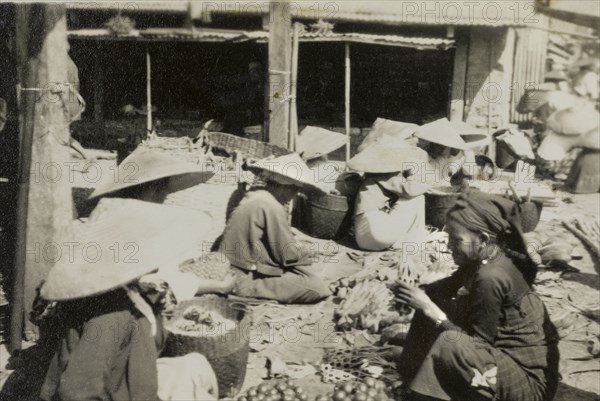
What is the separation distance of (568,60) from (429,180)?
35.0 feet

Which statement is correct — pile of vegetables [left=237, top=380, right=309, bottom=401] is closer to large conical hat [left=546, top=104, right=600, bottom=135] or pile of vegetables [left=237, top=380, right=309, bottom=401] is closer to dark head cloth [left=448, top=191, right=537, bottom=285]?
dark head cloth [left=448, top=191, right=537, bottom=285]

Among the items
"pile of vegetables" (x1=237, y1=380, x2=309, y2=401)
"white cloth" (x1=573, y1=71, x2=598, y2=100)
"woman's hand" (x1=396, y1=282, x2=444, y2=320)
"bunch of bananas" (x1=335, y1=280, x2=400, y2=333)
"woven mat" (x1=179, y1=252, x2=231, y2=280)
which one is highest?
"white cloth" (x1=573, y1=71, x2=598, y2=100)

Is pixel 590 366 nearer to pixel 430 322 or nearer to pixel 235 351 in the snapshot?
pixel 430 322

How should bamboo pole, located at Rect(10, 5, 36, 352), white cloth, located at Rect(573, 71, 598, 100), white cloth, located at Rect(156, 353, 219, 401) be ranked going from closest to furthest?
white cloth, located at Rect(156, 353, 219, 401) < bamboo pole, located at Rect(10, 5, 36, 352) < white cloth, located at Rect(573, 71, 598, 100)

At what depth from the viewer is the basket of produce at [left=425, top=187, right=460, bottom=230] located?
8.60 metres

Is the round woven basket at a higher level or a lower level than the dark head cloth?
lower

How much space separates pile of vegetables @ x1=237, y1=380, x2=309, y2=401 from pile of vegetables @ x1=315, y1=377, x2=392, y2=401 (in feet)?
0.45

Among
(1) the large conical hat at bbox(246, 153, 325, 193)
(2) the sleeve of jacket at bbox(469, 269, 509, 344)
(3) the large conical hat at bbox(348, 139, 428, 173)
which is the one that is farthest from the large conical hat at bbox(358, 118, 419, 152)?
(2) the sleeve of jacket at bbox(469, 269, 509, 344)

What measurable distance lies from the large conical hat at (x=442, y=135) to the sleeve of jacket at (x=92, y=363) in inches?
254

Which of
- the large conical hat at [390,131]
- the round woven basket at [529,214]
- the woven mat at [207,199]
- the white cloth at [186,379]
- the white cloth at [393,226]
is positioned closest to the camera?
the white cloth at [186,379]

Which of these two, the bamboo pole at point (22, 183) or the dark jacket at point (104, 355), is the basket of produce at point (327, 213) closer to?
the bamboo pole at point (22, 183)

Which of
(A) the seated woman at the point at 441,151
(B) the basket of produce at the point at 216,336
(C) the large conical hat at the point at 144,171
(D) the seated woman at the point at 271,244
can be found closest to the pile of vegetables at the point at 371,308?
(D) the seated woman at the point at 271,244

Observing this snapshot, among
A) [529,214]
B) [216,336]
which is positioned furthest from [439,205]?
[216,336]

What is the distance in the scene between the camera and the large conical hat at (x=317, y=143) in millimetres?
8992
